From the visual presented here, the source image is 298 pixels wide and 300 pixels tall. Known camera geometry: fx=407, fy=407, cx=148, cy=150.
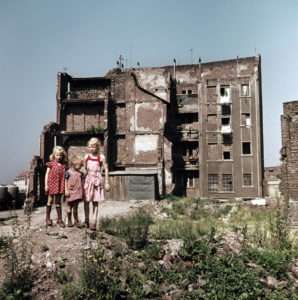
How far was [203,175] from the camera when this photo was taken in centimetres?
3956

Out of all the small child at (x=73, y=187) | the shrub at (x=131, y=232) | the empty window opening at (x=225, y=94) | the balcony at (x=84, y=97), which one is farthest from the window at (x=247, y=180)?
the small child at (x=73, y=187)

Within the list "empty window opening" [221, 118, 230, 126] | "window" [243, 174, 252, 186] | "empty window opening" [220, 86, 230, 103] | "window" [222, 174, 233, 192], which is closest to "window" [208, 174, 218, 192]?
"window" [222, 174, 233, 192]

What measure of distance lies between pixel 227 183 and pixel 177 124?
8.23m

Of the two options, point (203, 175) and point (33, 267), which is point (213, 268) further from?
point (203, 175)

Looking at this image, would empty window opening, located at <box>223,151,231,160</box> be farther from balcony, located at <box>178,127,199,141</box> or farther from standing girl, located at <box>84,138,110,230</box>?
standing girl, located at <box>84,138,110,230</box>

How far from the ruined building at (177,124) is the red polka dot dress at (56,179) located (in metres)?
28.9

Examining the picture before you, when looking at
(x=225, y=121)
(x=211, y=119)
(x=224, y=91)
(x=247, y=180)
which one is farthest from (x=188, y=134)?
(x=247, y=180)

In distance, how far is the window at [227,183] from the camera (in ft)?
128

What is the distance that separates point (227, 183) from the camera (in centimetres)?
3925

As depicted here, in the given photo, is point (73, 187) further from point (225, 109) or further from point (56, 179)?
point (225, 109)

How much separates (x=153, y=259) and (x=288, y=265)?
2.67m

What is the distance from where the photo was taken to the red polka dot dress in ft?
29.1

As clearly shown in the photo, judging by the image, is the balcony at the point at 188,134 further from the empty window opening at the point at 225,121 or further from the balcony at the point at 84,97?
the balcony at the point at 84,97

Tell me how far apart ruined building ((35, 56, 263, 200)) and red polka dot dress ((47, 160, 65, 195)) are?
2885cm
